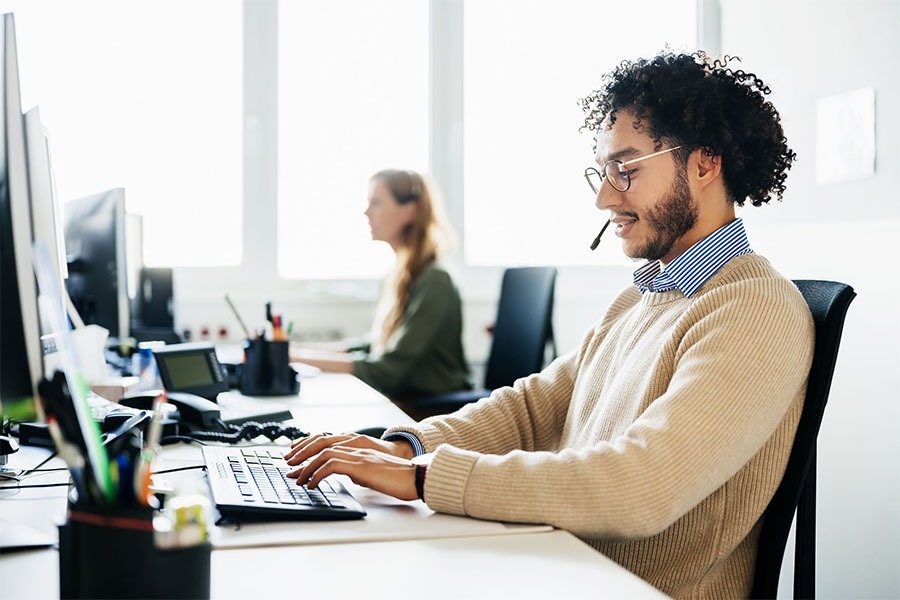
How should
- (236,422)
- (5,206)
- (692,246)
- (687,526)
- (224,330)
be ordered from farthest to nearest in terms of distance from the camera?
1. (224,330)
2. (236,422)
3. (692,246)
4. (687,526)
5. (5,206)

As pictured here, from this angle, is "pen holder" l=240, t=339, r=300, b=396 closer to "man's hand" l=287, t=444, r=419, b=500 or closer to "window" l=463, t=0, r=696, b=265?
"man's hand" l=287, t=444, r=419, b=500

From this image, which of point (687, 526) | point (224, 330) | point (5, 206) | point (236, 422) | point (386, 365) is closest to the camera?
point (5, 206)

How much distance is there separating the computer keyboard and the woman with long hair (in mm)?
1472

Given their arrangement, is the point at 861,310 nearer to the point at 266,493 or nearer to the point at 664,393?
the point at 664,393

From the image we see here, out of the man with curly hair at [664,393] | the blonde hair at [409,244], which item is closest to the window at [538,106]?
the blonde hair at [409,244]

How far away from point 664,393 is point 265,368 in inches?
45.1

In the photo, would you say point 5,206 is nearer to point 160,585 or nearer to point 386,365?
point 160,585

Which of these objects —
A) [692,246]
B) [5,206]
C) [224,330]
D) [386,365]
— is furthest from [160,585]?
[224,330]

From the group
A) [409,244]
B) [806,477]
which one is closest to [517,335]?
[409,244]

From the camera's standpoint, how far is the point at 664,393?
1117 mm

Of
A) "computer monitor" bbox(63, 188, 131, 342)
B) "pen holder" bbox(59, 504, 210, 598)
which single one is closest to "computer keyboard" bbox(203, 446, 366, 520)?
"pen holder" bbox(59, 504, 210, 598)

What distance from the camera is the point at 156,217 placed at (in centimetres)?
376

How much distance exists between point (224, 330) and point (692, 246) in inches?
108

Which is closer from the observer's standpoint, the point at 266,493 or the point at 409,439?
the point at 266,493
